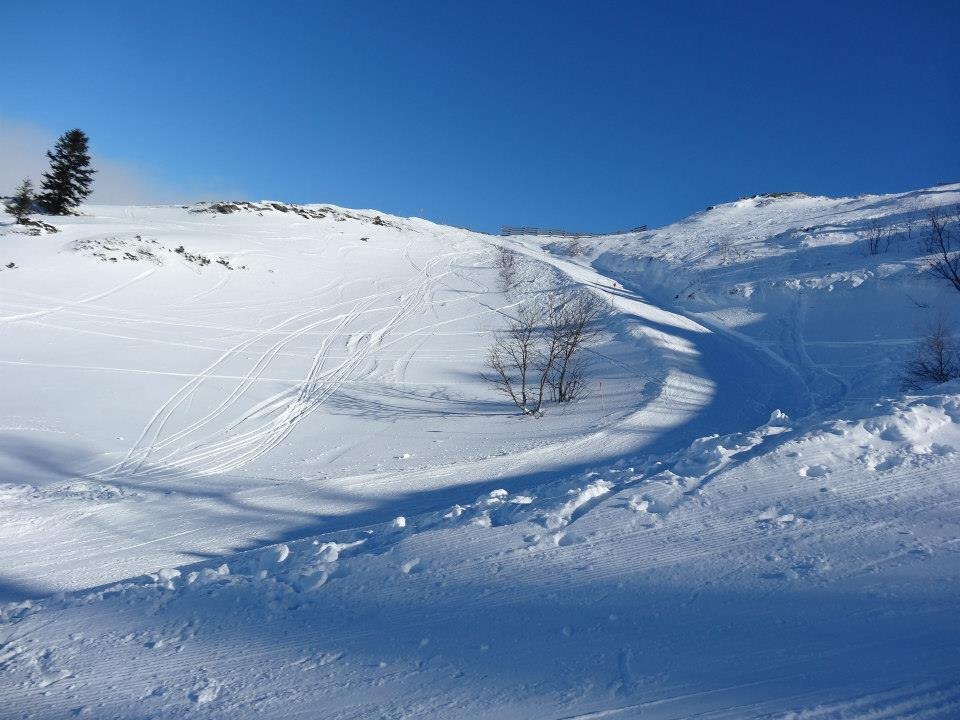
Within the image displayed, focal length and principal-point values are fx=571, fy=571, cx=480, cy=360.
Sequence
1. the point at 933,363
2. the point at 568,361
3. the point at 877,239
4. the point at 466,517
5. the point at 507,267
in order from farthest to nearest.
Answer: the point at 507,267 < the point at 877,239 < the point at 568,361 < the point at 933,363 < the point at 466,517

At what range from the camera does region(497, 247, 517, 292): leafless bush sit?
37781 millimetres

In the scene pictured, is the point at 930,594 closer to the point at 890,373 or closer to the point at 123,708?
the point at 123,708

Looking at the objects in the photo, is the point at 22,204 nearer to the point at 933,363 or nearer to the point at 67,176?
the point at 67,176

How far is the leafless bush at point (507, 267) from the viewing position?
124 ft

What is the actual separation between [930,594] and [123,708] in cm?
636

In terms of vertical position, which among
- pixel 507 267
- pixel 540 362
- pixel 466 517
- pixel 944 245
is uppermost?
pixel 507 267

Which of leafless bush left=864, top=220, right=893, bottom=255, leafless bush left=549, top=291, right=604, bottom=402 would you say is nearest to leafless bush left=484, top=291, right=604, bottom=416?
leafless bush left=549, top=291, right=604, bottom=402

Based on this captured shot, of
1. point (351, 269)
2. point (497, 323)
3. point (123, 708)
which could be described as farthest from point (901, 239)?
point (123, 708)

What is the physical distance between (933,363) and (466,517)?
18.1 meters

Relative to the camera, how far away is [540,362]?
21859mm

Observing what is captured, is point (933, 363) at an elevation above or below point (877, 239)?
below

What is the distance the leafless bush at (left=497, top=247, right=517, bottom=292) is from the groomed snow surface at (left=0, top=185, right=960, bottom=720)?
10.6 metres

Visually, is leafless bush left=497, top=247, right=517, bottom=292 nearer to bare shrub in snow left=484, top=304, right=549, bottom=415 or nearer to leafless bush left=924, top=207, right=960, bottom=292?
bare shrub in snow left=484, top=304, right=549, bottom=415

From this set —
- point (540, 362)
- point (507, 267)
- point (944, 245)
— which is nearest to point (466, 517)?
point (540, 362)
